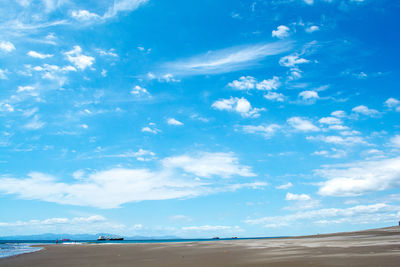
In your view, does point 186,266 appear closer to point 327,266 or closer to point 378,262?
point 327,266

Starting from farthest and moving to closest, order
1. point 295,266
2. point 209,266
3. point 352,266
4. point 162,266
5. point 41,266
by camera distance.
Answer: point 41,266 → point 162,266 → point 209,266 → point 295,266 → point 352,266

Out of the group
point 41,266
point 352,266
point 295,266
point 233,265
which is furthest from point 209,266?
point 41,266

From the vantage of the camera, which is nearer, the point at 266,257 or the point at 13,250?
the point at 266,257

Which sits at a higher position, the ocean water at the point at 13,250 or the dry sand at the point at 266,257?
the dry sand at the point at 266,257

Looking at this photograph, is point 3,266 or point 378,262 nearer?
point 378,262

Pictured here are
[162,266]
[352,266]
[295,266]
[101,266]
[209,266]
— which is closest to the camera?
[352,266]

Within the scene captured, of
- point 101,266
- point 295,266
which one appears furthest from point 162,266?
point 295,266

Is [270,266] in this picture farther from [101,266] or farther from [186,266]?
[101,266]

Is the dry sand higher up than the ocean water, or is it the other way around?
the dry sand

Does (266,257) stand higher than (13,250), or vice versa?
(266,257)

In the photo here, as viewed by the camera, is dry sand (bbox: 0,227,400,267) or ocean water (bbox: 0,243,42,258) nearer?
dry sand (bbox: 0,227,400,267)

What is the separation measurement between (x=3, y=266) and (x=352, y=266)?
92.2ft

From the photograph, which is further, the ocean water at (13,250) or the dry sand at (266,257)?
the ocean water at (13,250)

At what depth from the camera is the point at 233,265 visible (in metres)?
18.7
